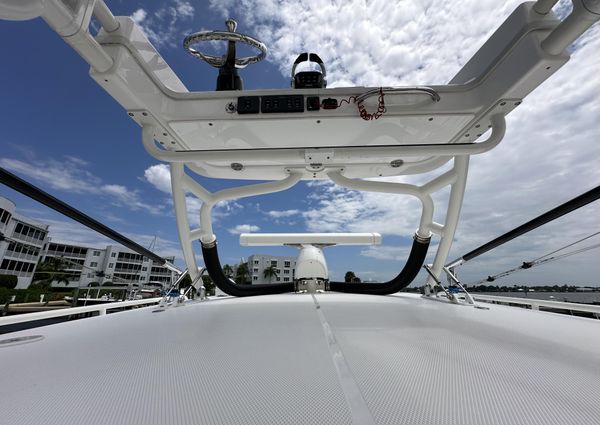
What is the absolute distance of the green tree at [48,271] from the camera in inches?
1112

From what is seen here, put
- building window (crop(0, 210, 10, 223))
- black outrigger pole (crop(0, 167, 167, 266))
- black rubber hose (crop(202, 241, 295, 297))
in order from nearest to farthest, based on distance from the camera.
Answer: black outrigger pole (crop(0, 167, 167, 266))
black rubber hose (crop(202, 241, 295, 297))
building window (crop(0, 210, 10, 223))

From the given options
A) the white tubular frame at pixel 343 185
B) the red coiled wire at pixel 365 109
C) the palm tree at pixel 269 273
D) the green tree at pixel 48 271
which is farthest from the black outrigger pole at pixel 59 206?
the palm tree at pixel 269 273

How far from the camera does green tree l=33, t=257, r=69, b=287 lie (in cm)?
2823

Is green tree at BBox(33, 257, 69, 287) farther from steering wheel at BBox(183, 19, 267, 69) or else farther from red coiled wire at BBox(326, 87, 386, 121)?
red coiled wire at BBox(326, 87, 386, 121)

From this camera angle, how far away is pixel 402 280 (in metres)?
3.19

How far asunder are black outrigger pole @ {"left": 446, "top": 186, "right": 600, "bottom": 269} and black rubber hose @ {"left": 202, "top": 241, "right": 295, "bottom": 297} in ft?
6.81

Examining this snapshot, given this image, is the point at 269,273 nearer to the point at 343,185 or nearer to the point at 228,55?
the point at 343,185

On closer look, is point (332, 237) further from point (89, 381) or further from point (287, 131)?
point (89, 381)

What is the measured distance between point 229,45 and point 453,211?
97.5 inches

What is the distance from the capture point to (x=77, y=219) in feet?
5.43

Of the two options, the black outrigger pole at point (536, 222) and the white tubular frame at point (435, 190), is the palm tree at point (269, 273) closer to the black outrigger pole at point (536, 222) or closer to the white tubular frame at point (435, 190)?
the white tubular frame at point (435, 190)

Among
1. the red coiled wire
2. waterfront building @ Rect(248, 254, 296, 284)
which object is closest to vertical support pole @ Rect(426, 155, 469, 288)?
the red coiled wire

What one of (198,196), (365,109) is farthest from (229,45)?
(198,196)

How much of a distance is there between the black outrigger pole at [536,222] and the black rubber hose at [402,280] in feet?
1.24
